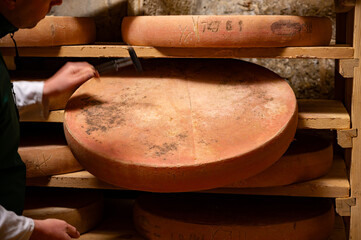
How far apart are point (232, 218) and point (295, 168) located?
324mm

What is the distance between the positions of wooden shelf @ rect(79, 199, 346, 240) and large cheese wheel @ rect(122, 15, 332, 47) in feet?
2.75

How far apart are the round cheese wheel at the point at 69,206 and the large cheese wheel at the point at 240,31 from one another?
0.80 m

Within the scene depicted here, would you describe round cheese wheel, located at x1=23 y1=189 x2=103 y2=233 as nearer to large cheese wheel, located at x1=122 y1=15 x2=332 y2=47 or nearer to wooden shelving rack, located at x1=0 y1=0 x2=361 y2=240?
wooden shelving rack, located at x1=0 y1=0 x2=361 y2=240

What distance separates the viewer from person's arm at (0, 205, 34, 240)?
117 centimetres

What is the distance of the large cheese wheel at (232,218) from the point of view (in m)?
1.82

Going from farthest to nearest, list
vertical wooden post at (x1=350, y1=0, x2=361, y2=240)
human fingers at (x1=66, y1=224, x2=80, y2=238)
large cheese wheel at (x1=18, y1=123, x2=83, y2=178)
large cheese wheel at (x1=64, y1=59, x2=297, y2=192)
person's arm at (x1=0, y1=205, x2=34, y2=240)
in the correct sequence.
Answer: large cheese wheel at (x1=18, y1=123, x2=83, y2=178) < vertical wooden post at (x1=350, y1=0, x2=361, y2=240) < large cheese wheel at (x1=64, y1=59, x2=297, y2=192) < human fingers at (x1=66, y1=224, x2=80, y2=238) < person's arm at (x1=0, y1=205, x2=34, y2=240)

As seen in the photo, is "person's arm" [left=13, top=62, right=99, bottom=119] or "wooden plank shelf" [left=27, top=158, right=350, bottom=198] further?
"wooden plank shelf" [left=27, top=158, right=350, bottom=198]

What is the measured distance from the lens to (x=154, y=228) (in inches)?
74.3

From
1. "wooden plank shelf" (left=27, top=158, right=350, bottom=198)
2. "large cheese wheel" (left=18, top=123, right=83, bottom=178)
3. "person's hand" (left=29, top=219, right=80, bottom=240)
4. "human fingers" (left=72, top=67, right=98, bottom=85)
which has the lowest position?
"wooden plank shelf" (left=27, top=158, right=350, bottom=198)

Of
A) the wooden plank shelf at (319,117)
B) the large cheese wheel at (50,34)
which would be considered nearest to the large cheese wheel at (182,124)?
the wooden plank shelf at (319,117)

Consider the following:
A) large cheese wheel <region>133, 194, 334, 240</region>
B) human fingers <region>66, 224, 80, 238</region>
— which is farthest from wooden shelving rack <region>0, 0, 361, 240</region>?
human fingers <region>66, 224, 80, 238</region>

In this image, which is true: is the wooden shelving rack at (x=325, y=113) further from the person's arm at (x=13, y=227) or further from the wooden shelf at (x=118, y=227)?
the person's arm at (x=13, y=227)

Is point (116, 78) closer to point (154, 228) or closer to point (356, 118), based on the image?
point (154, 228)

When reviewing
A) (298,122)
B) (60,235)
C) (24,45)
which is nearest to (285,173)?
(298,122)
